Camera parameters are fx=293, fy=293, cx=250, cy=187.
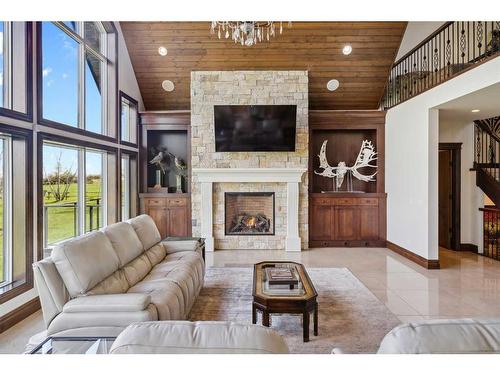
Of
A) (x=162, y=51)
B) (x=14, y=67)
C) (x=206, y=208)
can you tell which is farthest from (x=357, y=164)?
(x=14, y=67)

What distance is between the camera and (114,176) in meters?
5.54

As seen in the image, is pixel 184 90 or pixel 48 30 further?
pixel 184 90

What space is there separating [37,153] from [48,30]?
1.71 meters

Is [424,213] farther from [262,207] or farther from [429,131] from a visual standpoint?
[262,207]

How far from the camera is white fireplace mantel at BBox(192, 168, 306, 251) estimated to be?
20.1 ft

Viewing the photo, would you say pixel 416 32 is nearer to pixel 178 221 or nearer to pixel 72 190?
pixel 178 221

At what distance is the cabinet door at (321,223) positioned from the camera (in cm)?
652

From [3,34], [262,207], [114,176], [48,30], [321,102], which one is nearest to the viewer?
[3,34]

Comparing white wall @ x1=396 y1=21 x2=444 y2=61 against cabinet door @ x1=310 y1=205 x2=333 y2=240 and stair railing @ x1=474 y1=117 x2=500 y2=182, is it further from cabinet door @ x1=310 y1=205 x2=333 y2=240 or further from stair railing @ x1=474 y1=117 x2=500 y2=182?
cabinet door @ x1=310 y1=205 x2=333 y2=240

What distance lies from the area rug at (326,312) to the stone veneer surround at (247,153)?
1798mm

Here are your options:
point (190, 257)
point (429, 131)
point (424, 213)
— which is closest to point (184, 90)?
point (190, 257)

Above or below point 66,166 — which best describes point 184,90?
above

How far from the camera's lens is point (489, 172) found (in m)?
5.84

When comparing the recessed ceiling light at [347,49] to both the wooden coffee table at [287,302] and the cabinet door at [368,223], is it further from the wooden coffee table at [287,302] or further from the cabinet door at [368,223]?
the wooden coffee table at [287,302]
